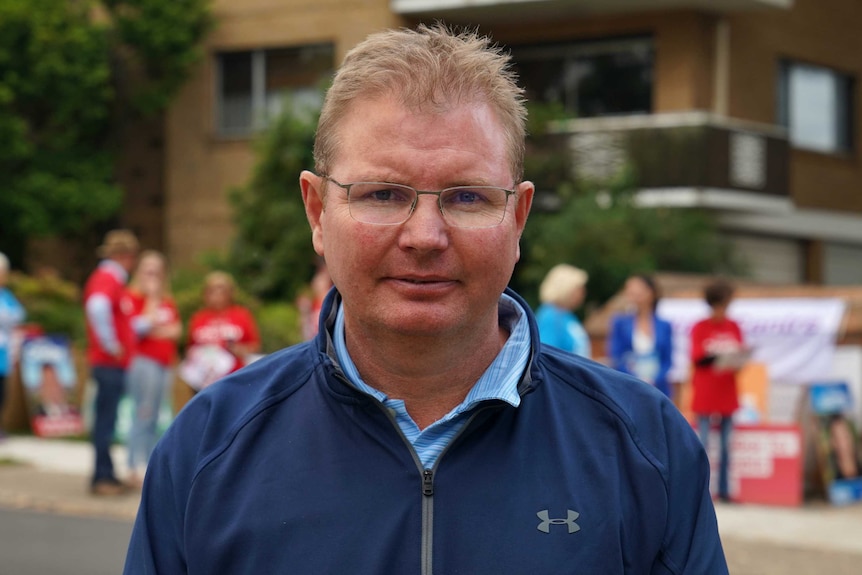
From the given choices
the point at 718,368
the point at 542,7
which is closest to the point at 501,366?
the point at 718,368

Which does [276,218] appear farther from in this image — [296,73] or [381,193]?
[381,193]

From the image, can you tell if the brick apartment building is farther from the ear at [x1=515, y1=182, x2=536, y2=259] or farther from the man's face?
the man's face

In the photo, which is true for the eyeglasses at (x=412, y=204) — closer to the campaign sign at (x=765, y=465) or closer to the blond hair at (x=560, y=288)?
the blond hair at (x=560, y=288)

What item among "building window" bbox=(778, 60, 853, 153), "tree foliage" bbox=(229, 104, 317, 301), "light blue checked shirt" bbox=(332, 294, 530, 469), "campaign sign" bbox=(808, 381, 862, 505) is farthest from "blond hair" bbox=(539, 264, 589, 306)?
"building window" bbox=(778, 60, 853, 153)

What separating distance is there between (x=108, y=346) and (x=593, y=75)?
13.9m

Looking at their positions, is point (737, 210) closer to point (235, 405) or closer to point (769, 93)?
point (769, 93)

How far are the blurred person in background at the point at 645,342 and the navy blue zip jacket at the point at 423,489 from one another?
28.0 feet

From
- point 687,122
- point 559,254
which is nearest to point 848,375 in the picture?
point 559,254

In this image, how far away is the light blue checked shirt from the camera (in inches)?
92.4

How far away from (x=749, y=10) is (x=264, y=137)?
27.1 feet

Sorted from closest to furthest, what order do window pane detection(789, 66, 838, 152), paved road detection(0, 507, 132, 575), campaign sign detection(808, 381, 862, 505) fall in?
1. paved road detection(0, 507, 132, 575)
2. campaign sign detection(808, 381, 862, 505)
3. window pane detection(789, 66, 838, 152)

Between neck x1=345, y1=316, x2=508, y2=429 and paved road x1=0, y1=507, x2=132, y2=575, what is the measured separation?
6.04 meters

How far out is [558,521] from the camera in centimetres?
226

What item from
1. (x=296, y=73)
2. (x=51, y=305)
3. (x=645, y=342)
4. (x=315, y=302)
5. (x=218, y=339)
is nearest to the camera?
(x=645, y=342)
